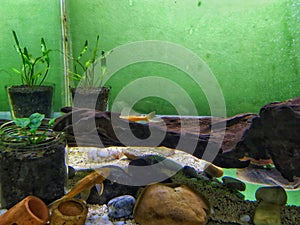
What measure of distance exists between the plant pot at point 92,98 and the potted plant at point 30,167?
0.93 m

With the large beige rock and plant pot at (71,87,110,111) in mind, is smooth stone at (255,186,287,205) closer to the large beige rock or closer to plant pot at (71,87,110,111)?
the large beige rock

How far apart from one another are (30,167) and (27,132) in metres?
0.21

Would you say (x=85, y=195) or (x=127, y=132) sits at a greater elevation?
(x=127, y=132)

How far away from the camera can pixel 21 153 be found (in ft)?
3.70

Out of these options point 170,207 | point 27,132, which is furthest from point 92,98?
point 170,207

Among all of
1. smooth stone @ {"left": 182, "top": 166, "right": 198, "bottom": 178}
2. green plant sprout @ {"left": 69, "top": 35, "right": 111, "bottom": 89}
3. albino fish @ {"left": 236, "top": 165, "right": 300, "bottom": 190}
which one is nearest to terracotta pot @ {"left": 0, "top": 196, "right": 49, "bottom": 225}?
smooth stone @ {"left": 182, "top": 166, "right": 198, "bottom": 178}

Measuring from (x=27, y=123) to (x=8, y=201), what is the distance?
30cm

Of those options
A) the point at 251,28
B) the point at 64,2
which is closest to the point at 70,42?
the point at 64,2

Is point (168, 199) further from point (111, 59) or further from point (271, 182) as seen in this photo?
point (111, 59)

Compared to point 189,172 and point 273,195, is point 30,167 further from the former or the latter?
point 273,195

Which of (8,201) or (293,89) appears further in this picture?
(293,89)

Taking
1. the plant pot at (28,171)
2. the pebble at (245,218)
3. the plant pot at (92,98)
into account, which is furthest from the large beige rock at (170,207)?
the plant pot at (92,98)

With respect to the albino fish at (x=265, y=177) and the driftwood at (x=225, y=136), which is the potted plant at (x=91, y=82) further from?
the albino fish at (x=265, y=177)

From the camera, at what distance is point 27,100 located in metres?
2.14
